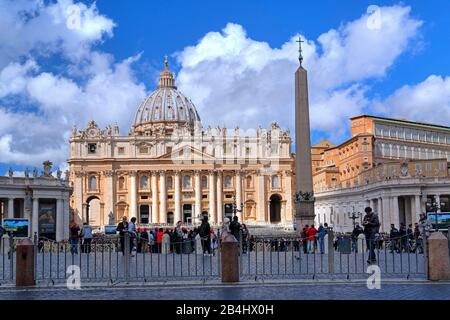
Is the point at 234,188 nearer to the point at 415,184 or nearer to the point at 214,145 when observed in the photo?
the point at 214,145

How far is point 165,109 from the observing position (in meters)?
120

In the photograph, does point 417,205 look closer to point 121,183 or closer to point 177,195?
point 177,195

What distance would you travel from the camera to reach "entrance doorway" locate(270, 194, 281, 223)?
92375 mm

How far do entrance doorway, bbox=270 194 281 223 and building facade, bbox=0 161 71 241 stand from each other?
3652 cm

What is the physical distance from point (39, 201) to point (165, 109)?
62029mm

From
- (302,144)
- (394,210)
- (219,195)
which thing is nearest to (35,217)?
(394,210)

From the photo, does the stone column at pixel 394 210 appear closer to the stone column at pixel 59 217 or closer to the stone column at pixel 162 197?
the stone column at pixel 59 217

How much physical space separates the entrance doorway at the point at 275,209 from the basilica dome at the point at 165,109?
92.0 feet

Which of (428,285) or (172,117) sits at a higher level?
(172,117)

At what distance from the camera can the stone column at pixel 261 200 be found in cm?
8916

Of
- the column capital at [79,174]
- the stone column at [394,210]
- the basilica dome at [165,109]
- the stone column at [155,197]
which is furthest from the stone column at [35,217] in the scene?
the basilica dome at [165,109]

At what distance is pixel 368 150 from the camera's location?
72.9 m
